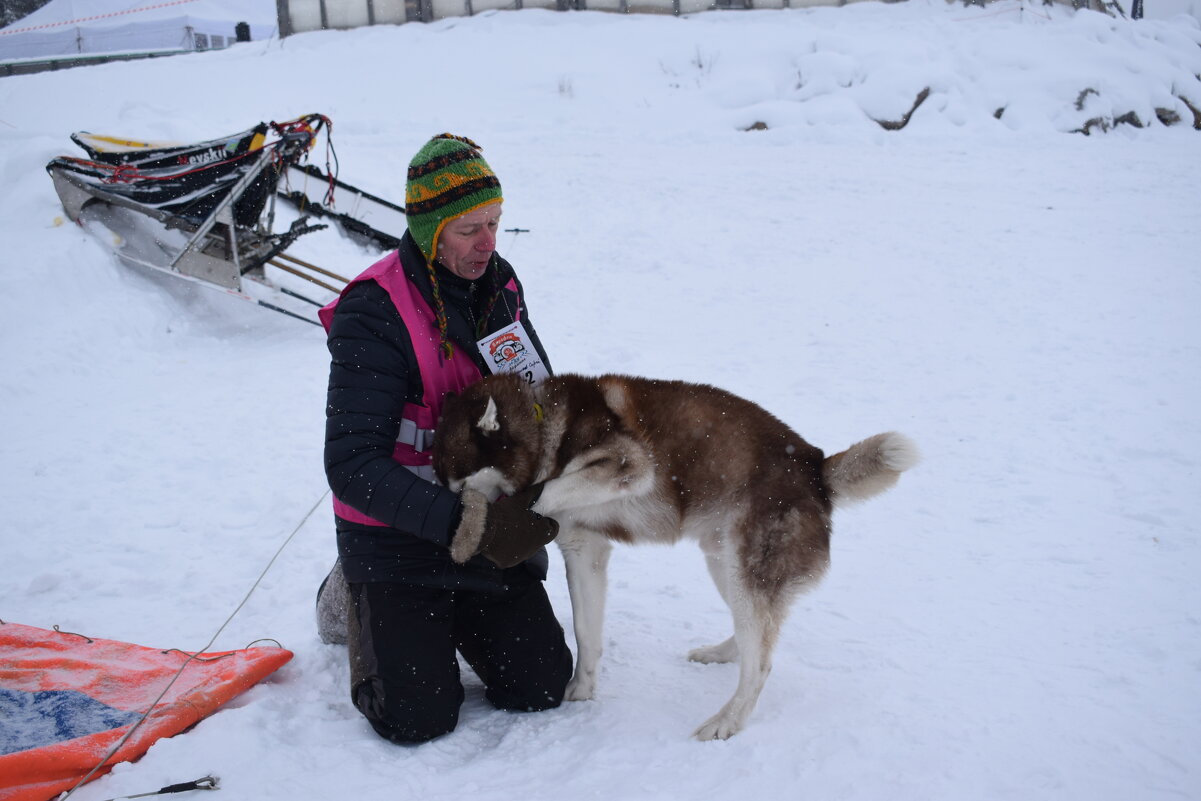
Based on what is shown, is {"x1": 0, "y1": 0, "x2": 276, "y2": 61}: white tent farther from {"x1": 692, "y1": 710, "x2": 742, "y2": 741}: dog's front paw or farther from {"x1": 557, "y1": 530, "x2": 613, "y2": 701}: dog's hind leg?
{"x1": 692, "y1": 710, "x2": 742, "y2": 741}: dog's front paw

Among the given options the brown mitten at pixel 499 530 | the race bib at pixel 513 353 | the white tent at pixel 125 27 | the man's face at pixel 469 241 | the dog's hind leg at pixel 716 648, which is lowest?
the dog's hind leg at pixel 716 648

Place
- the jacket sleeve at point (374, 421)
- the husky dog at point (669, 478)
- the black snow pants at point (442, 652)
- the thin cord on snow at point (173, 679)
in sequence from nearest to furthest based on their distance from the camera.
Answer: the thin cord on snow at point (173, 679), the jacket sleeve at point (374, 421), the black snow pants at point (442, 652), the husky dog at point (669, 478)

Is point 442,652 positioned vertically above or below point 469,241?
below

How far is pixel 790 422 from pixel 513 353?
2.59 meters

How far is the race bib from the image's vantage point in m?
2.59

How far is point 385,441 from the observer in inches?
87.2

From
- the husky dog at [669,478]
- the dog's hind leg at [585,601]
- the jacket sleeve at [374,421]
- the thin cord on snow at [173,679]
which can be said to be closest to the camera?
the thin cord on snow at [173,679]

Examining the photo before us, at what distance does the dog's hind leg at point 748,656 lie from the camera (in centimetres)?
227

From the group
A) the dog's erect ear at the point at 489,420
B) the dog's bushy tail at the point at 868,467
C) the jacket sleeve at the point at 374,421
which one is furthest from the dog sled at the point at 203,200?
the dog's bushy tail at the point at 868,467

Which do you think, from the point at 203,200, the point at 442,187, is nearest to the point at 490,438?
the point at 442,187

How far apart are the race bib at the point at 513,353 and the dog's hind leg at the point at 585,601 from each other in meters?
0.58

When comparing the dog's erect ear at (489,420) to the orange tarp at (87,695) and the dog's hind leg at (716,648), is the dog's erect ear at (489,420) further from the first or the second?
the orange tarp at (87,695)

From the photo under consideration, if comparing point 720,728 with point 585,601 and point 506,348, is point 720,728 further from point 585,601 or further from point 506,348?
point 506,348

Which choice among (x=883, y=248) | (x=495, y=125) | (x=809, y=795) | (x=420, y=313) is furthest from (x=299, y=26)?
(x=809, y=795)
